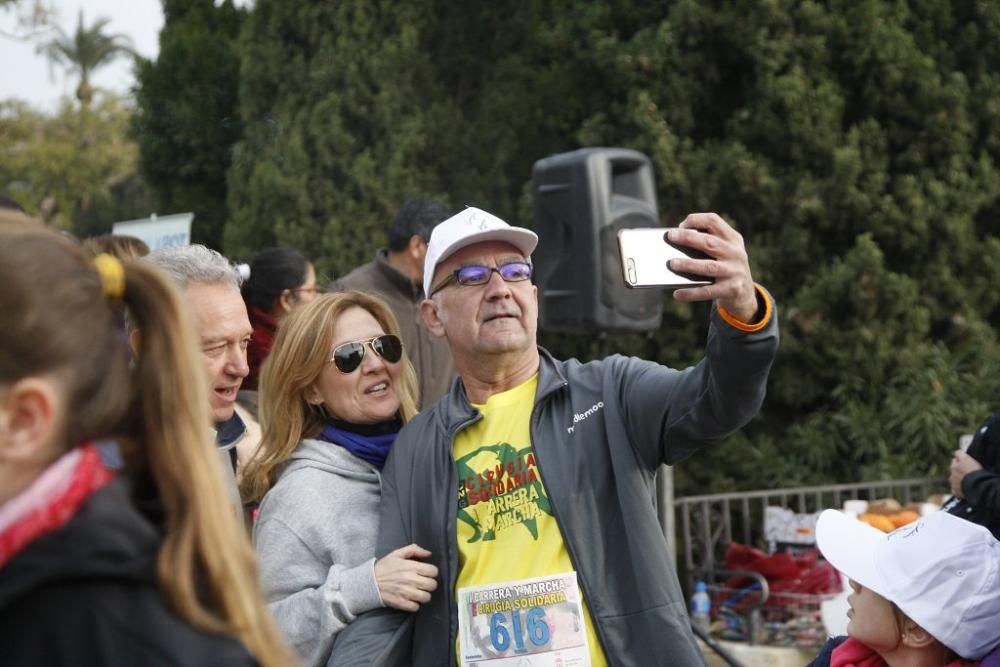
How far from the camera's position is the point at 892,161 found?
35.3 feet

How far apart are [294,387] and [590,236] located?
4.24 meters

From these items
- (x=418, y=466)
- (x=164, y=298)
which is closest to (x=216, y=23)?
(x=418, y=466)

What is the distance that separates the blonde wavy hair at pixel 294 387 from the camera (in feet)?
10.8

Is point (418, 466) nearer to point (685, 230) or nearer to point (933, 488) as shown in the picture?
point (685, 230)

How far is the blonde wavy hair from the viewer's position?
330 centimetres

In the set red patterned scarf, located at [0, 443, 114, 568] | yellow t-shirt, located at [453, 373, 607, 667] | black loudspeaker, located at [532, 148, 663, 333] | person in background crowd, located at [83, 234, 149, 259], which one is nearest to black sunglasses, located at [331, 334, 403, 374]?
yellow t-shirt, located at [453, 373, 607, 667]

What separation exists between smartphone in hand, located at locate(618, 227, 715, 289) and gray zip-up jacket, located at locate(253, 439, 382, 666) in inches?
34.9

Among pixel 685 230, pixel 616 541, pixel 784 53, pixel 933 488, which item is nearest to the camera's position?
pixel 685 230

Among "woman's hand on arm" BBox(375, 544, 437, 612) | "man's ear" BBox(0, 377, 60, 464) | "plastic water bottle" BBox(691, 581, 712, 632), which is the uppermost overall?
"man's ear" BBox(0, 377, 60, 464)

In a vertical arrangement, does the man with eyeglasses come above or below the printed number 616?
above

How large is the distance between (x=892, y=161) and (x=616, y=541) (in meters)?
8.72

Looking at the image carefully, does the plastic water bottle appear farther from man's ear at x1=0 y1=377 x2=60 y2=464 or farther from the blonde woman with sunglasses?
man's ear at x1=0 y1=377 x2=60 y2=464

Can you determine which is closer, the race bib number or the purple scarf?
the race bib number

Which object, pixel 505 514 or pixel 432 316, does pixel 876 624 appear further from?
pixel 432 316
